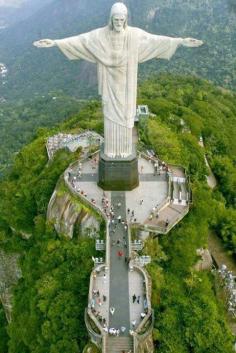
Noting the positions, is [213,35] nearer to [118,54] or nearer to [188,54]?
[188,54]

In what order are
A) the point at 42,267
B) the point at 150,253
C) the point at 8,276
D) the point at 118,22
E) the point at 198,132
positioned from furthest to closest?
1. the point at 198,132
2. the point at 8,276
3. the point at 42,267
4. the point at 150,253
5. the point at 118,22

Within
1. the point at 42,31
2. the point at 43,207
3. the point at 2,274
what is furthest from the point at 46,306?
the point at 42,31

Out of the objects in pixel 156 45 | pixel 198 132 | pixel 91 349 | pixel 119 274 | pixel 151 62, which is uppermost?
pixel 156 45

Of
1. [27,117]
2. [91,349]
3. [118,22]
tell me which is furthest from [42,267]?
[27,117]

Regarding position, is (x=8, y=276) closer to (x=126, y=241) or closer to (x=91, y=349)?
(x=126, y=241)

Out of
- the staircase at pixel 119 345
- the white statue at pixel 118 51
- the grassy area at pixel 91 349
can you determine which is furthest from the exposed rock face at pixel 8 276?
the staircase at pixel 119 345

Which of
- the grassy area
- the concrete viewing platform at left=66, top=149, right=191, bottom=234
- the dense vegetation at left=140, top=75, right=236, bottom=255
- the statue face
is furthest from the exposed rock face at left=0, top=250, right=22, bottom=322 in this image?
the statue face

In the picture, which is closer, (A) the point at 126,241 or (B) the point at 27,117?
(A) the point at 126,241
